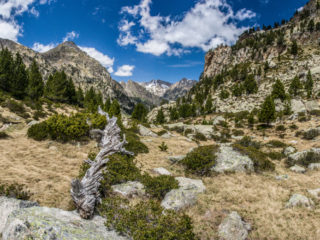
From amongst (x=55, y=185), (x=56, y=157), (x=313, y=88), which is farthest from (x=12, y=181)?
(x=313, y=88)

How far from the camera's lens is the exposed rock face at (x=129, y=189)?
9000 mm

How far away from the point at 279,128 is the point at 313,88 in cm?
4366

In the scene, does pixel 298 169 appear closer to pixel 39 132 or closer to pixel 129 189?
pixel 129 189

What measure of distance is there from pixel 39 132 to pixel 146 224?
15.3m

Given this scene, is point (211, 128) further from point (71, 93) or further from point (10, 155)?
point (71, 93)

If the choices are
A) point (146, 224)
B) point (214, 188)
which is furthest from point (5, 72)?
point (214, 188)

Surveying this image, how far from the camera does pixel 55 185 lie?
30.4ft

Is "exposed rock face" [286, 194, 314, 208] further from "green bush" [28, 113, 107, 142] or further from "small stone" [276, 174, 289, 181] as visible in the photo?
"green bush" [28, 113, 107, 142]

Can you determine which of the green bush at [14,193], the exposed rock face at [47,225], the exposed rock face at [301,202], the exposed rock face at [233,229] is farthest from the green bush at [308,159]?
the green bush at [14,193]

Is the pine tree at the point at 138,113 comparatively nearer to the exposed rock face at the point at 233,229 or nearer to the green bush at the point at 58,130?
the green bush at the point at 58,130

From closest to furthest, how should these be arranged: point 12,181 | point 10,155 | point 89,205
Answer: point 89,205 → point 12,181 → point 10,155

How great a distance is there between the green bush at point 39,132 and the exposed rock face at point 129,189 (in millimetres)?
11423

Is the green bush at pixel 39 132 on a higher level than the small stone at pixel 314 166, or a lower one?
higher

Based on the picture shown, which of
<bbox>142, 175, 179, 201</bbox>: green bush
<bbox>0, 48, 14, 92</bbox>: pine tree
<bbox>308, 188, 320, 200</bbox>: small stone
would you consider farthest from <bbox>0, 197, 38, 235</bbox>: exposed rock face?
<bbox>0, 48, 14, 92</bbox>: pine tree
